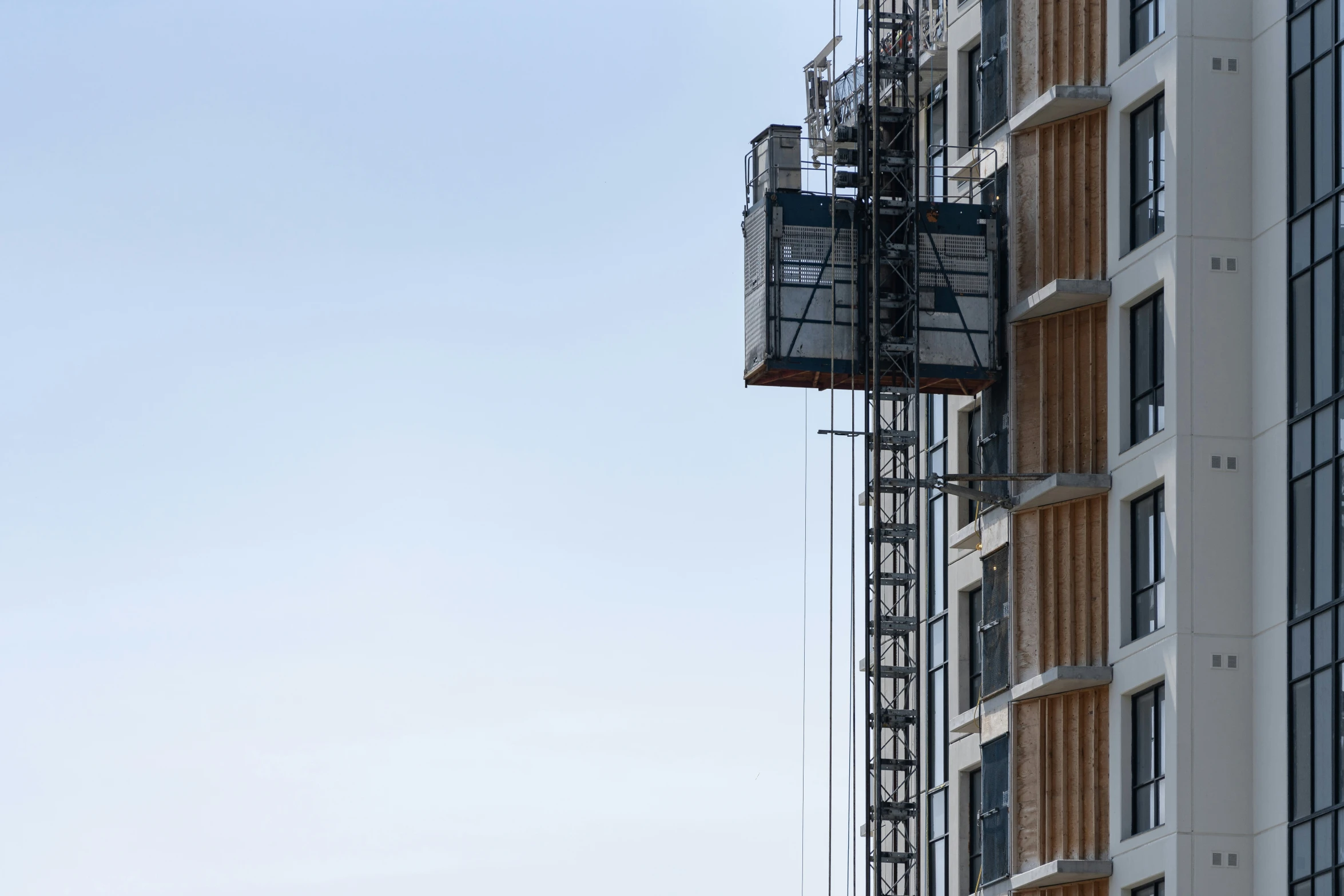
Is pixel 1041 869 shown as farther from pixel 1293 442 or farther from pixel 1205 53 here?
pixel 1205 53

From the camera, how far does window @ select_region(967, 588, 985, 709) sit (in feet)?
224

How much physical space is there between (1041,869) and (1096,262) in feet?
45.7

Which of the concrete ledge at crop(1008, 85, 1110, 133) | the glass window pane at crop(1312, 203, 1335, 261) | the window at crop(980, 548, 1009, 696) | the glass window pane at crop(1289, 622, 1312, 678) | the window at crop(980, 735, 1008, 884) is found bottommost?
the window at crop(980, 735, 1008, 884)

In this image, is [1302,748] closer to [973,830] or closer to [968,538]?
[968,538]

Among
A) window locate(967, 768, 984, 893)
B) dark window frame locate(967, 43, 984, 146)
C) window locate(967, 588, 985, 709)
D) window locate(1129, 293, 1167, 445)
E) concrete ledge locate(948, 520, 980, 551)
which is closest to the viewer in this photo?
window locate(1129, 293, 1167, 445)

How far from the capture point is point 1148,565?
58.2 metres

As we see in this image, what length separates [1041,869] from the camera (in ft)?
193

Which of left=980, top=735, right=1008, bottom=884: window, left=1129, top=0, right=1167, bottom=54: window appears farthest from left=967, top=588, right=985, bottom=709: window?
left=1129, top=0, right=1167, bottom=54: window

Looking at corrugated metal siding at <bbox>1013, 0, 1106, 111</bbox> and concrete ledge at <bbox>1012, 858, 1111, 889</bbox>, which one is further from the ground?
corrugated metal siding at <bbox>1013, 0, 1106, 111</bbox>

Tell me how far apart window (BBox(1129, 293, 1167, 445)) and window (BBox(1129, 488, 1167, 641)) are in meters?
1.59

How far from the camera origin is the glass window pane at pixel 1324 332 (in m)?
53.5

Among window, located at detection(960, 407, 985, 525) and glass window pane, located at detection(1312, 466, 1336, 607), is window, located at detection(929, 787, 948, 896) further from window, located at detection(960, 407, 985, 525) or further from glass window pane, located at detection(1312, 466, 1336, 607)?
glass window pane, located at detection(1312, 466, 1336, 607)

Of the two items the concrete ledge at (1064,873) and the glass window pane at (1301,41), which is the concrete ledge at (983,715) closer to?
the concrete ledge at (1064,873)

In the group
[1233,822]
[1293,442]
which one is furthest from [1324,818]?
[1293,442]
